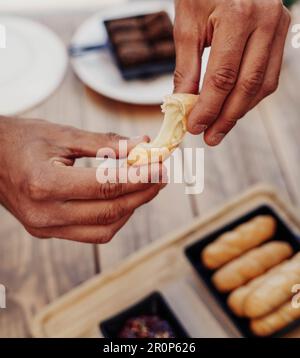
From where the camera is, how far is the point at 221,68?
638mm

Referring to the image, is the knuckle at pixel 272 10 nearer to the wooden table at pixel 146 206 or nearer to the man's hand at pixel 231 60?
the man's hand at pixel 231 60

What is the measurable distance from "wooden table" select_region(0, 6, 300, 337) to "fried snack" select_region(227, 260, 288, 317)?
8.1 inches

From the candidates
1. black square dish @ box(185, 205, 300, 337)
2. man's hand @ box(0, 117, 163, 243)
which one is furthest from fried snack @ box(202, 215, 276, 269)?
man's hand @ box(0, 117, 163, 243)

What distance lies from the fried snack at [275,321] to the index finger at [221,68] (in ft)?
1.12

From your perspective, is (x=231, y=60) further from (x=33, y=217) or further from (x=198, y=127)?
(x=33, y=217)

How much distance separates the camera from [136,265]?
0.92 m

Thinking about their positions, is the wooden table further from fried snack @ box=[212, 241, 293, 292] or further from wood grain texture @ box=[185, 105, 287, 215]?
fried snack @ box=[212, 241, 293, 292]

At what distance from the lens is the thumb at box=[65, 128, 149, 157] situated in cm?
71

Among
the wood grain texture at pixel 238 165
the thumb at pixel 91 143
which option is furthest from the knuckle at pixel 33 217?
the wood grain texture at pixel 238 165

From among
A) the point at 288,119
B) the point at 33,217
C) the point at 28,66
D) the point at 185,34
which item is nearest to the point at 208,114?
the point at 185,34

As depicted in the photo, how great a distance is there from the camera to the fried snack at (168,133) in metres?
0.67

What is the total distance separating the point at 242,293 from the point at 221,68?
379 millimetres
